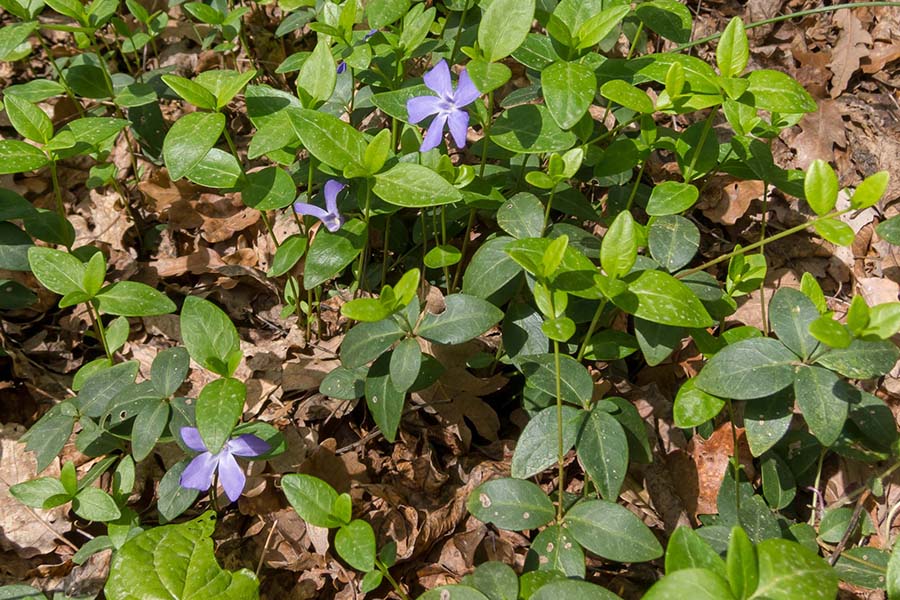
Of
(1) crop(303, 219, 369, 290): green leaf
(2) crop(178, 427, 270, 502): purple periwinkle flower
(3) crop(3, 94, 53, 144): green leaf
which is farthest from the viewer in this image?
(3) crop(3, 94, 53, 144): green leaf

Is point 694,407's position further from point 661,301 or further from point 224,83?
point 224,83

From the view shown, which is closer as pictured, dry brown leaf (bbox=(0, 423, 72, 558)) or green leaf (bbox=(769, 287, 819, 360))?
green leaf (bbox=(769, 287, 819, 360))

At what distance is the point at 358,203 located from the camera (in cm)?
250

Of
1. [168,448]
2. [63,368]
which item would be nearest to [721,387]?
[168,448]

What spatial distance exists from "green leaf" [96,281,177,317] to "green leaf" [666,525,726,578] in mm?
1652

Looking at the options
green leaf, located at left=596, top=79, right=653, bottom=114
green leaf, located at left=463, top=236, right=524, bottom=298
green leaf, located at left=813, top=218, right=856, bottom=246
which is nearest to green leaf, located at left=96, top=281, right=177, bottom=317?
green leaf, located at left=463, top=236, right=524, bottom=298

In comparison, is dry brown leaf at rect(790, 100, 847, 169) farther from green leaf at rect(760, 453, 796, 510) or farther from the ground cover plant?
green leaf at rect(760, 453, 796, 510)

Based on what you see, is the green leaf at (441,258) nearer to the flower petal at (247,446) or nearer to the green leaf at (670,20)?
the flower petal at (247,446)

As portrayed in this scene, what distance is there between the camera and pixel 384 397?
219cm

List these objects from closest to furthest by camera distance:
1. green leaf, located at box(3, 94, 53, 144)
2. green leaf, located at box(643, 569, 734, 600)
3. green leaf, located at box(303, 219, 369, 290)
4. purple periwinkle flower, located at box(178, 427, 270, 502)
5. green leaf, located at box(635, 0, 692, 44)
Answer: green leaf, located at box(643, 569, 734, 600) < purple periwinkle flower, located at box(178, 427, 270, 502) < green leaf, located at box(303, 219, 369, 290) < green leaf, located at box(3, 94, 53, 144) < green leaf, located at box(635, 0, 692, 44)

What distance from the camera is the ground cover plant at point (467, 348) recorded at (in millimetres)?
1977

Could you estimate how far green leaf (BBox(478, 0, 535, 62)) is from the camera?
6.95 ft

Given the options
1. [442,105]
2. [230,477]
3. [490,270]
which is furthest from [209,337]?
[442,105]

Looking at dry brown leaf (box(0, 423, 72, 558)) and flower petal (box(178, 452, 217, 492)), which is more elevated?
flower petal (box(178, 452, 217, 492))
